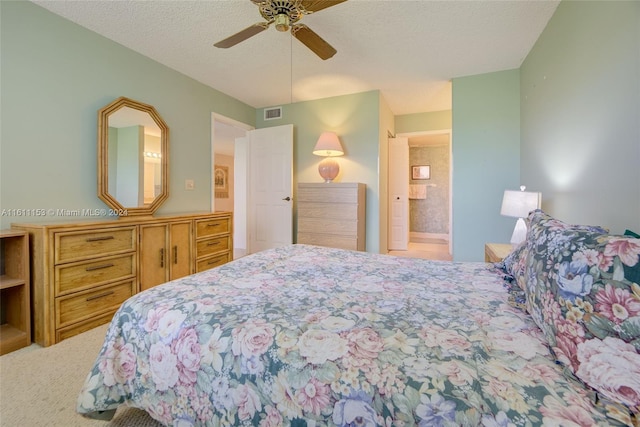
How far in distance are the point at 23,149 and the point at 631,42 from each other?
3789 mm

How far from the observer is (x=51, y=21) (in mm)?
2168

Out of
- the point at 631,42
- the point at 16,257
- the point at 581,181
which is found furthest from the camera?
the point at 16,257

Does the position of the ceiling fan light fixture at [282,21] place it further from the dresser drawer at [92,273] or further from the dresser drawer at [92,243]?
the dresser drawer at [92,273]

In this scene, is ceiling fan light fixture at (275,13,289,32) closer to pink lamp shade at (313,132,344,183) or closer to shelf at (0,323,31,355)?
pink lamp shade at (313,132,344,183)

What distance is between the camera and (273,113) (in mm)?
4461

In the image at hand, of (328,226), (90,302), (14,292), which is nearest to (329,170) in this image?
(328,226)

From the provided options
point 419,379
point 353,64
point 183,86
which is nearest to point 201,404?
point 419,379

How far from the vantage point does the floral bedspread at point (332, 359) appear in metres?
0.61

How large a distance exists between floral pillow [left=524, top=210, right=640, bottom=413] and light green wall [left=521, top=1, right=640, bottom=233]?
910 millimetres

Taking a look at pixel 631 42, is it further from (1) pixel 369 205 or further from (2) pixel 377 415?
(1) pixel 369 205

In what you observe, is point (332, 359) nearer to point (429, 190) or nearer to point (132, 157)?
point (132, 157)

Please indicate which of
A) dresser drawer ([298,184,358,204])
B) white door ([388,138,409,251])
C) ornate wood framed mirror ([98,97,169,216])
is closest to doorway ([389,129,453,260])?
white door ([388,138,409,251])

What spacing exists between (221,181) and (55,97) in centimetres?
515

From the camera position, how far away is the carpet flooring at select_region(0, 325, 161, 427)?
1.24 m
